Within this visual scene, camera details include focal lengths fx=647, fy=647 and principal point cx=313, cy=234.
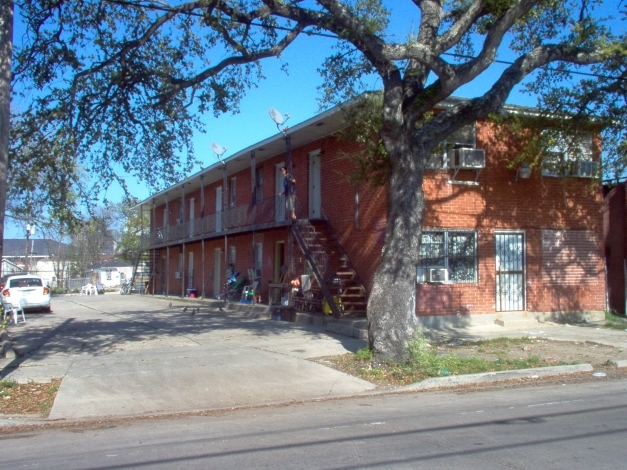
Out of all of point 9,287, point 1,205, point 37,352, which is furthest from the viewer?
point 9,287

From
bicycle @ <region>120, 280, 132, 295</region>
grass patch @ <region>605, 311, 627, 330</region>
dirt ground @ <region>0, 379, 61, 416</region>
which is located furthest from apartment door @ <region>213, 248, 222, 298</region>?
dirt ground @ <region>0, 379, 61, 416</region>

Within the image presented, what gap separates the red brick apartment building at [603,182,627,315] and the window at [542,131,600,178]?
306 cm

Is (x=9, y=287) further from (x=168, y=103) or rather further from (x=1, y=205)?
(x=1, y=205)

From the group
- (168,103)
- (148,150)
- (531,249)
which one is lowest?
(531,249)

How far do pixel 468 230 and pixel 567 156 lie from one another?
374cm

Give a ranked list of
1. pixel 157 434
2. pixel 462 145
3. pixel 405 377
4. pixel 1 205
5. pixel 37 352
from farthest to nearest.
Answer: pixel 462 145
pixel 37 352
pixel 405 377
pixel 1 205
pixel 157 434

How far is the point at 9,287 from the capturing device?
23969 mm

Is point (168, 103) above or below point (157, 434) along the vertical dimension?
above

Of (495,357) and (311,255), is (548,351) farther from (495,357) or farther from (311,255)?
(311,255)

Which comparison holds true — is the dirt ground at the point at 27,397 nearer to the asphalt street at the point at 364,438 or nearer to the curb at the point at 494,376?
the asphalt street at the point at 364,438

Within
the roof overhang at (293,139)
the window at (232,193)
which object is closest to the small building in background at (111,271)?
the roof overhang at (293,139)

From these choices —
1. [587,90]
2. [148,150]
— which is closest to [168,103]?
[148,150]

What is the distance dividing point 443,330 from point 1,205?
11017 millimetres

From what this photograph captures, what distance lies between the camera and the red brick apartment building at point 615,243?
20938 millimetres
